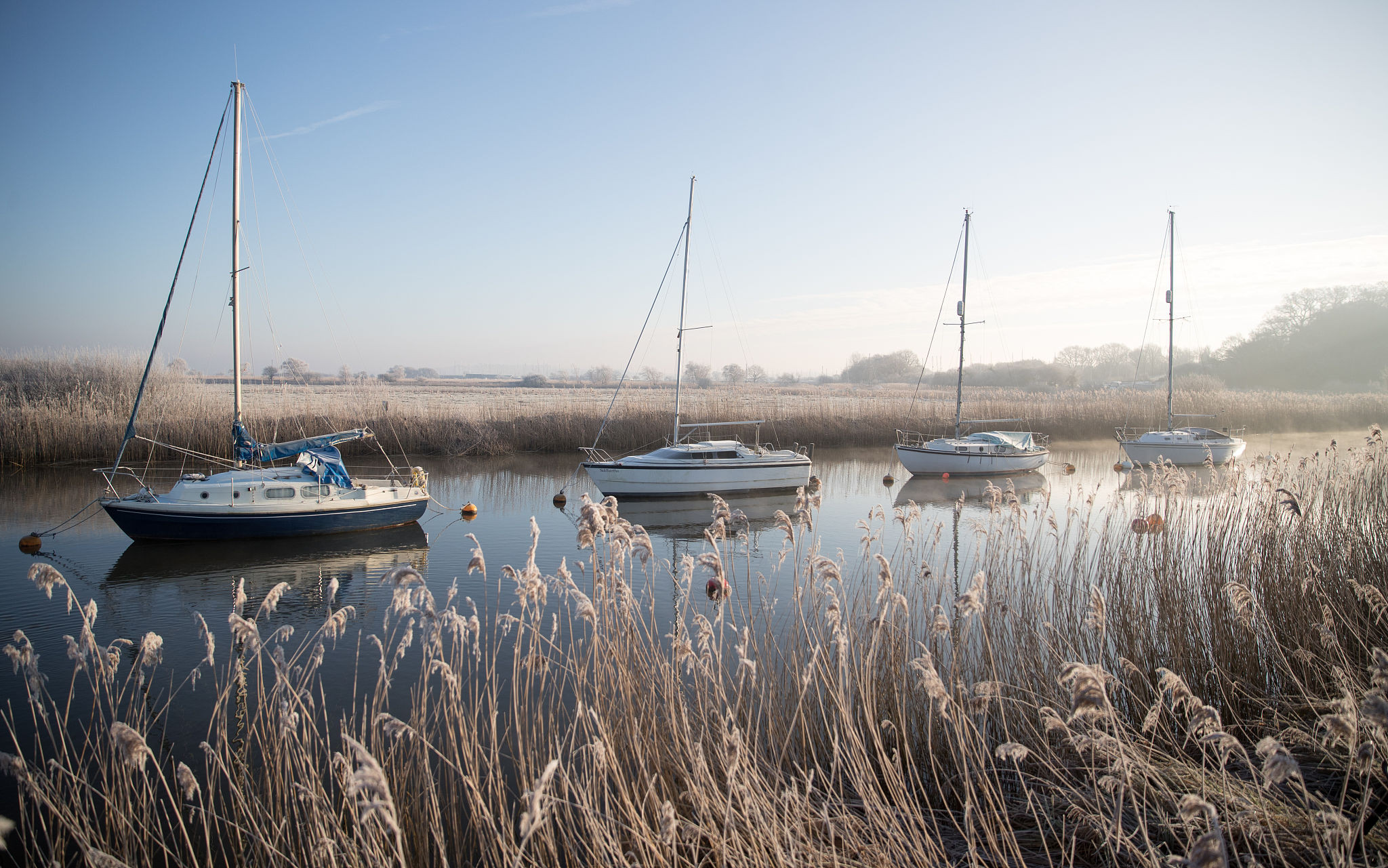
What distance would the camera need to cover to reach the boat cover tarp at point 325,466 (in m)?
13.9

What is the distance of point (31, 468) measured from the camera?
68.2ft

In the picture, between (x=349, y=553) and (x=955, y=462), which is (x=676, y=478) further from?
(x=955, y=462)

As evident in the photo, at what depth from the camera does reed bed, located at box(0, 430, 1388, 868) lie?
113 inches

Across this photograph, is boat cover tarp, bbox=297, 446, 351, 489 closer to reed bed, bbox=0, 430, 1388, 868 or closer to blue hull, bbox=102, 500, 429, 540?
blue hull, bbox=102, 500, 429, 540

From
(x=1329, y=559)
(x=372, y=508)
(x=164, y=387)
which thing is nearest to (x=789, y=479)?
(x=372, y=508)

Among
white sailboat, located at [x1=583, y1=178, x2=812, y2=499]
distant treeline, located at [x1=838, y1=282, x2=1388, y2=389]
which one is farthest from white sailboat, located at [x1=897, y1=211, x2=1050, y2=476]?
distant treeline, located at [x1=838, y1=282, x2=1388, y2=389]

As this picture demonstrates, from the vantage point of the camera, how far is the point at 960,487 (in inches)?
870

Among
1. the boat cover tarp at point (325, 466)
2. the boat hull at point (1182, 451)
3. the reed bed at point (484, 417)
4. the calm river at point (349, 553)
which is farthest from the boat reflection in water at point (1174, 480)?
the boat cover tarp at point (325, 466)

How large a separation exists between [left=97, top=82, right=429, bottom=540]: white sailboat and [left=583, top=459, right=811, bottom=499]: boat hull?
4.73 m

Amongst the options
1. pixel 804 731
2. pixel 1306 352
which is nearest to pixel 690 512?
pixel 804 731

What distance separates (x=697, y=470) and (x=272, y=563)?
9.74 metres

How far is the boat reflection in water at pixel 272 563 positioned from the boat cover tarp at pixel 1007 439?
59.0ft

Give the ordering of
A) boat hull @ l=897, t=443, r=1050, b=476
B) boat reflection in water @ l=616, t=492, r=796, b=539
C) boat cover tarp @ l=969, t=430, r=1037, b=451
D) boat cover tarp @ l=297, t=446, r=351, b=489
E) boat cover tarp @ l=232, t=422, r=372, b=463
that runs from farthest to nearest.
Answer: boat cover tarp @ l=969, t=430, r=1037, b=451
boat hull @ l=897, t=443, r=1050, b=476
boat reflection in water @ l=616, t=492, r=796, b=539
boat cover tarp @ l=232, t=422, r=372, b=463
boat cover tarp @ l=297, t=446, r=351, b=489

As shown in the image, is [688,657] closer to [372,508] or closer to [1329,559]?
[1329,559]
